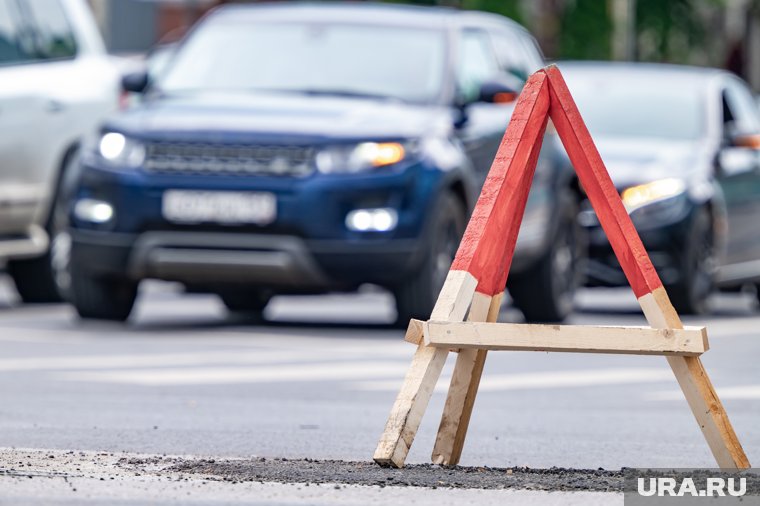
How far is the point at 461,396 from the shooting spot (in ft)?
20.8

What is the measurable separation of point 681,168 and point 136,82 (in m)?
3.94

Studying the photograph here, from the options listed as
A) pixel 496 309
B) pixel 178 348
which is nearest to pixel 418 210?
pixel 178 348

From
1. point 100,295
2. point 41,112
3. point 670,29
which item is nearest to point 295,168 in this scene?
point 100,295

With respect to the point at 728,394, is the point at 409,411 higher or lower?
lower

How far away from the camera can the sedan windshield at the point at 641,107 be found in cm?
1546

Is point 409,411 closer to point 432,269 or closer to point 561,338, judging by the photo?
point 561,338

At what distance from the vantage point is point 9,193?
12.9 meters

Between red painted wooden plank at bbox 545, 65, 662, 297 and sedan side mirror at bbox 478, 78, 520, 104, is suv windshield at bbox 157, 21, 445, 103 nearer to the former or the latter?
sedan side mirror at bbox 478, 78, 520, 104

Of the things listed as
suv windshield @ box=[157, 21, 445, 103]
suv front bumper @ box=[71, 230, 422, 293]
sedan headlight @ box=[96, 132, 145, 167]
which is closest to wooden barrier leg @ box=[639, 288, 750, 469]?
suv front bumper @ box=[71, 230, 422, 293]

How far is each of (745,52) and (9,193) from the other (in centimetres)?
4442

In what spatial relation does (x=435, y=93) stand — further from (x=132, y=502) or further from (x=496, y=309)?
(x=132, y=502)

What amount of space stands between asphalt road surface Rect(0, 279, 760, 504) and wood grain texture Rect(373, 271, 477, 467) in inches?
22.1

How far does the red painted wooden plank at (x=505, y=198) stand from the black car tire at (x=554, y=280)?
7022 mm

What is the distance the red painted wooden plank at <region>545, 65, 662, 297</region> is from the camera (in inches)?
243
